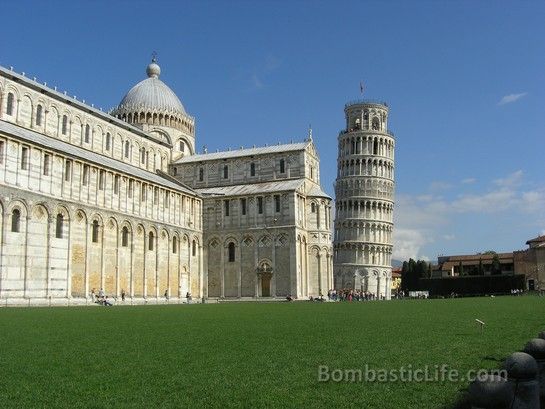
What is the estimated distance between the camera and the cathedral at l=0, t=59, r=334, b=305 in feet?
115

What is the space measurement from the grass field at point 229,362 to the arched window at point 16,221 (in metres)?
20.7

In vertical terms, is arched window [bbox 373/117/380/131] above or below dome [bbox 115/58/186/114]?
above

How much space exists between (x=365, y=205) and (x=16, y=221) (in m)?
58.4

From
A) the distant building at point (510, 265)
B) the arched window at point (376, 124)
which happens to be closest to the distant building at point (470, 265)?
the distant building at point (510, 265)

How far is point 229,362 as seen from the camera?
28.6 ft

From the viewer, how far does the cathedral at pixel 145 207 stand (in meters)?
35.1

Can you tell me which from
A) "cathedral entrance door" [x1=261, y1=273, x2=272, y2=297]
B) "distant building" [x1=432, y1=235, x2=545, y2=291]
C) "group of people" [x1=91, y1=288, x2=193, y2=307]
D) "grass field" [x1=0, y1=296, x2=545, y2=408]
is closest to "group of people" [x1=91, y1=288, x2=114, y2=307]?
"group of people" [x1=91, y1=288, x2=193, y2=307]

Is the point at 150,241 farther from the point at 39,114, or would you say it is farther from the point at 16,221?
the point at 16,221

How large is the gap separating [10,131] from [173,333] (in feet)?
84.8

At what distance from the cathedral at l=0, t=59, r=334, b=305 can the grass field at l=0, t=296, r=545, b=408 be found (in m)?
22.4

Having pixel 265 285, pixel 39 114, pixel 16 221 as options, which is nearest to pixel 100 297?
pixel 16 221

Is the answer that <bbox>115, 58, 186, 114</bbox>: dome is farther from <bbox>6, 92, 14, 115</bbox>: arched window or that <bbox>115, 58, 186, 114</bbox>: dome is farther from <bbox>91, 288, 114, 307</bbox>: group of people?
<bbox>91, 288, 114, 307</bbox>: group of people

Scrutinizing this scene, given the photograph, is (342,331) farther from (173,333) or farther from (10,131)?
(10,131)

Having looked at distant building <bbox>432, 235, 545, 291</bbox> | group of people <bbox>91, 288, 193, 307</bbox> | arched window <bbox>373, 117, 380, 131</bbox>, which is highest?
arched window <bbox>373, 117, 380, 131</bbox>
